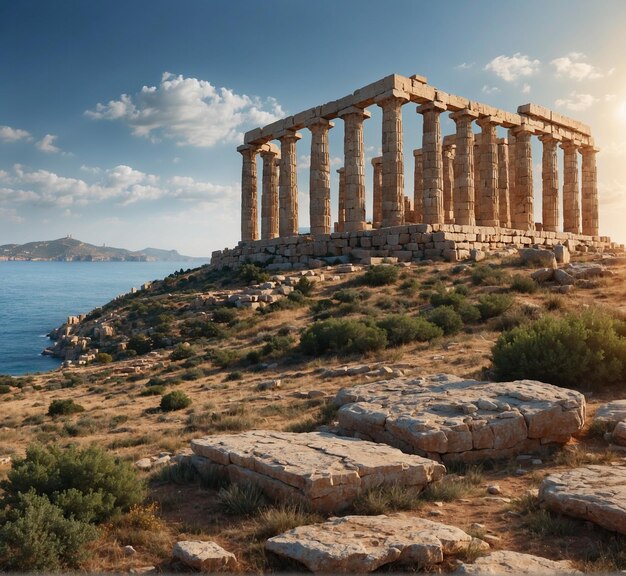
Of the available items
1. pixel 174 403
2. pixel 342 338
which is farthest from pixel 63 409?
pixel 342 338

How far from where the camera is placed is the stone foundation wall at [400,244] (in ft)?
95.8

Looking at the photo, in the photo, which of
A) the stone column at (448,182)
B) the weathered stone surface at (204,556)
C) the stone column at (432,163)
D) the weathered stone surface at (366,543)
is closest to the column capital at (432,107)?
the stone column at (432,163)

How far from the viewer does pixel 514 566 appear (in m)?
4.19

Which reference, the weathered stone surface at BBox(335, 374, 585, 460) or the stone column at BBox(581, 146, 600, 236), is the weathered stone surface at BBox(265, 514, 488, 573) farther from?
the stone column at BBox(581, 146, 600, 236)

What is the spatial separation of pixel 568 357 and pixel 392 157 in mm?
22667

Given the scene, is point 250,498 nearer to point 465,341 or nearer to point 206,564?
point 206,564

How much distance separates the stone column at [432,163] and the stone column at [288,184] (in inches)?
348

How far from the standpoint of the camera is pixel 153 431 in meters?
11.3

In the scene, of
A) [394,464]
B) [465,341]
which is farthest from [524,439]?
[465,341]

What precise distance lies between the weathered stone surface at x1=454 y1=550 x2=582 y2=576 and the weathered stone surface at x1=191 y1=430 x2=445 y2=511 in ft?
5.42

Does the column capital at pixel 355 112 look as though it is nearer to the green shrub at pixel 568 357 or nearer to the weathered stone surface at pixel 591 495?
the green shrub at pixel 568 357

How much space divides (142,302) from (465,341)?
25.2m

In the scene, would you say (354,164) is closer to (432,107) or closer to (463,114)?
(432,107)

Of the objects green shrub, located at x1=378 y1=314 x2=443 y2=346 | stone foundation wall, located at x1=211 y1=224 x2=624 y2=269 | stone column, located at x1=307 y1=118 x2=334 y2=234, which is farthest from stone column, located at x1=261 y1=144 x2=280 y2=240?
green shrub, located at x1=378 y1=314 x2=443 y2=346
